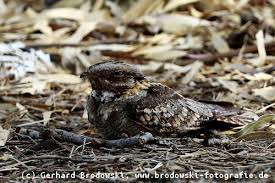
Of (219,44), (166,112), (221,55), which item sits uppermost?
(219,44)

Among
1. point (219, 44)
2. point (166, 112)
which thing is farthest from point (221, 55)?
point (166, 112)

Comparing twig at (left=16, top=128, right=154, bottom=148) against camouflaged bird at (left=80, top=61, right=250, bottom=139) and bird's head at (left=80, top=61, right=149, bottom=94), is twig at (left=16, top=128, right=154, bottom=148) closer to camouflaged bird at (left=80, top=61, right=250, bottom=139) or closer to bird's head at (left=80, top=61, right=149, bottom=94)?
camouflaged bird at (left=80, top=61, right=250, bottom=139)

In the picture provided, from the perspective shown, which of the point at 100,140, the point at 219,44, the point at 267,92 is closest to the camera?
the point at 100,140

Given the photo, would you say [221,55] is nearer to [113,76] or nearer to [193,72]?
[193,72]

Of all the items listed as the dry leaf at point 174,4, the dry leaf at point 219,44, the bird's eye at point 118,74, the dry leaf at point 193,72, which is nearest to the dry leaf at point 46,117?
the bird's eye at point 118,74

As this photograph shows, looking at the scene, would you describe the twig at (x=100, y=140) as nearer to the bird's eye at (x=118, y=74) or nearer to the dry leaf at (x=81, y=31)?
the bird's eye at (x=118, y=74)

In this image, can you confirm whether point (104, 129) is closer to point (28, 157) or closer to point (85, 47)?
point (28, 157)

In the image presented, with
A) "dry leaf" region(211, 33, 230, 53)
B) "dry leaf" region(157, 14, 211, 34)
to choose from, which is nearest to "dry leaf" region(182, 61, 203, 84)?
"dry leaf" region(211, 33, 230, 53)

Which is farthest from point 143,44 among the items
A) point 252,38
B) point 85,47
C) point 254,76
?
point 254,76
